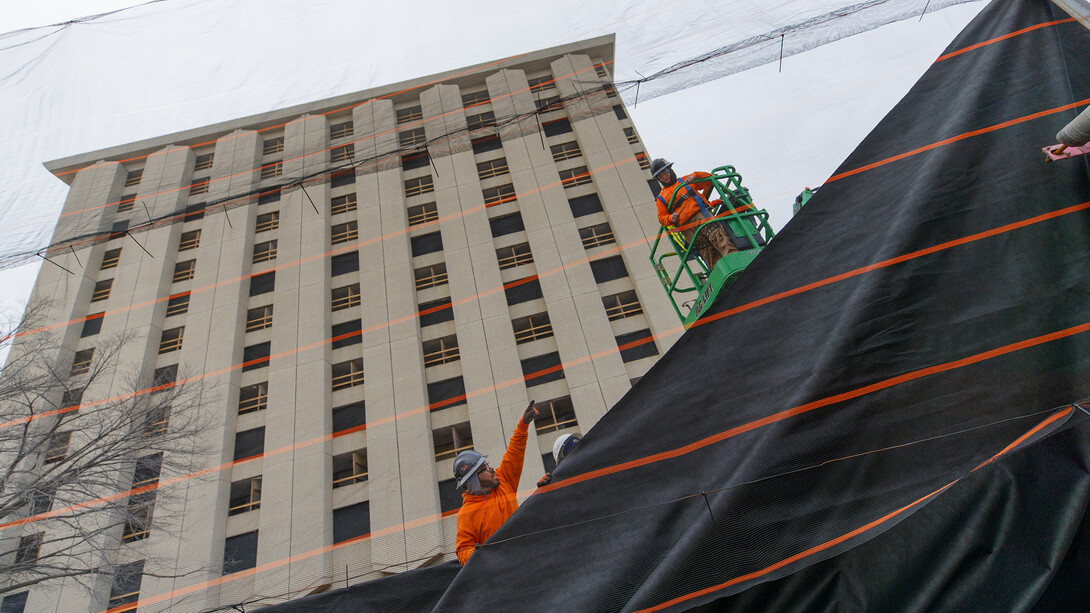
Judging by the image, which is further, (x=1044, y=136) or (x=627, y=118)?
(x=627, y=118)

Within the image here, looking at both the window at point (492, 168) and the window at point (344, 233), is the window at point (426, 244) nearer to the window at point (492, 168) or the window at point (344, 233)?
the window at point (344, 233)

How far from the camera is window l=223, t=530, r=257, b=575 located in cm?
1741

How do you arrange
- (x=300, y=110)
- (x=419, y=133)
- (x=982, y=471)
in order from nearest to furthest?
(x=982, y=471) < (x=300, y=110) < (x=419, y=133)

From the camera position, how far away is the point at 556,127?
27141 mm

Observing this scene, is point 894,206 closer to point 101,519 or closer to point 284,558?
point 284,558

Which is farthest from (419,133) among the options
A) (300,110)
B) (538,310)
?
(538,310)

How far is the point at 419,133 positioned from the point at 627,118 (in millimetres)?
9682

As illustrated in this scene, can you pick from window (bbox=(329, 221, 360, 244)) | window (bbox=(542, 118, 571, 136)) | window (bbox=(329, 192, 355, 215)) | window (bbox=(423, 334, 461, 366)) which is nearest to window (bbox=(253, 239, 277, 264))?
window (bbox=(329, 221, 360, 244))

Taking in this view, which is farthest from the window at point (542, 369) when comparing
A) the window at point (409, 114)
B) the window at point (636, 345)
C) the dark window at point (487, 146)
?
the window at point (409, 114)

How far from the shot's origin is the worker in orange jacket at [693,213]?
7227 mm

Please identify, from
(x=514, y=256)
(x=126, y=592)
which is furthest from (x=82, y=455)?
(x=514, y=256)

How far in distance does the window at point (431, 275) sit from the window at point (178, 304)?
9.29m

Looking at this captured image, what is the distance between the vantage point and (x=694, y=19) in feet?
31.8

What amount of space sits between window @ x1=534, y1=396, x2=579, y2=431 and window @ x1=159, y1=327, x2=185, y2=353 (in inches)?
564
